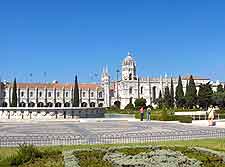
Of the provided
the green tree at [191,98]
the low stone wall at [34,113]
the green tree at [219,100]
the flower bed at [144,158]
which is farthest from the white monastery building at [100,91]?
the flower bed at [144,158]

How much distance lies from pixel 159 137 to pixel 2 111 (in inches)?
907

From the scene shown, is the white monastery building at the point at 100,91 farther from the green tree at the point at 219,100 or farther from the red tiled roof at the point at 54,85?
the green tree at the point at 219,100

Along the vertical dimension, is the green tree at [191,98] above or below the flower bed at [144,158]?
above

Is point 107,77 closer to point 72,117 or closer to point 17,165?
point 72,117

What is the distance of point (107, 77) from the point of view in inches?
4289

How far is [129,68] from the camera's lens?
10294cm

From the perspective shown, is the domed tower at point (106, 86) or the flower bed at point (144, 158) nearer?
the flower bed at point (144, 158)

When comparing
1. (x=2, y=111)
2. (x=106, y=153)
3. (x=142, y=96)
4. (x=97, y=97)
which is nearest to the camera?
(x=106, y=153)

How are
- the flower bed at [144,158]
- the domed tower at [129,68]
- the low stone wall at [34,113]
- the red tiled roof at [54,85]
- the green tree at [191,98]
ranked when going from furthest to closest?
the red tiled roof at [54,85] → the domed tower at [129,68] → the green tree at [191,98] → the low stone wall at [34,113] → the flower bed at [144,158]

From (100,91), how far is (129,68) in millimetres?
12559

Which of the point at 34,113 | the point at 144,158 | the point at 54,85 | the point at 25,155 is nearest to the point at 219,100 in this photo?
the point at 34,113

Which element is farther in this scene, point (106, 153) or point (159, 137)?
point (159, 137)

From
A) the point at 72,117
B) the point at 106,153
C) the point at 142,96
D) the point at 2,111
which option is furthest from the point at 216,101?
the point at 106,153

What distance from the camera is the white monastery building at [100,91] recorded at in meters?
102
